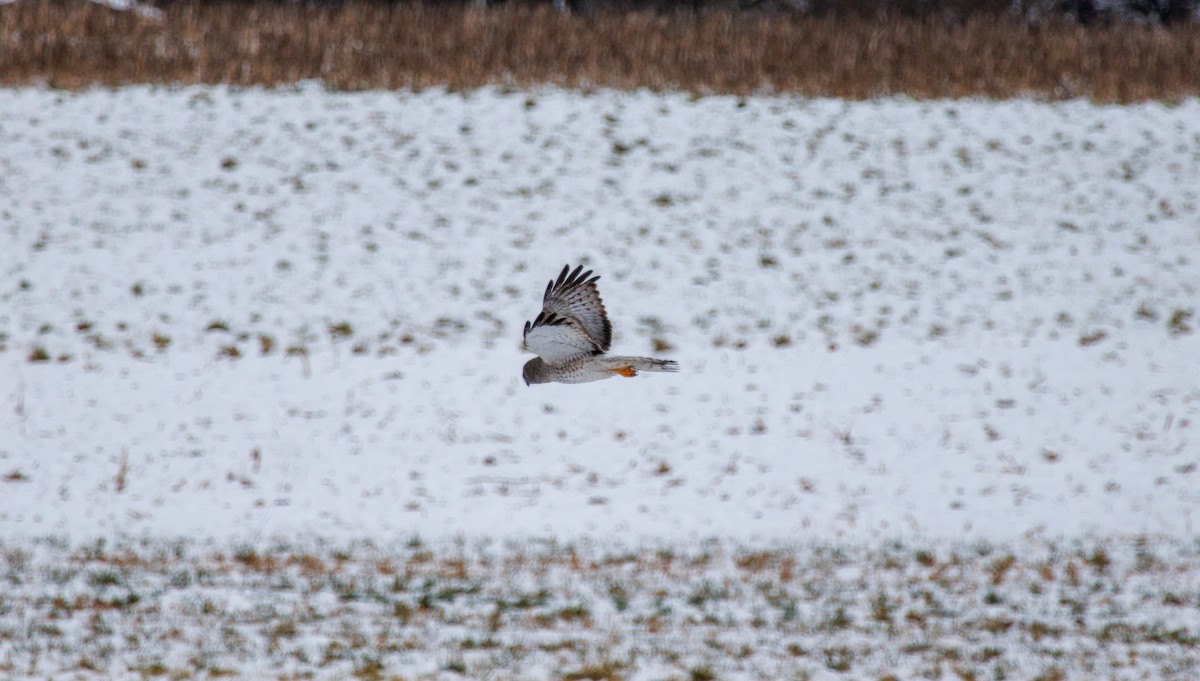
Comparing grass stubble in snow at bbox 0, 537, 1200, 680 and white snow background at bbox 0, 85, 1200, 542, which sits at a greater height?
white snow background at bbox 0, 85, 1200, 542

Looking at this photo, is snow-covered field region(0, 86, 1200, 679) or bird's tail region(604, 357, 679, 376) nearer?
bird's tail region(604, 357, 679, 376)

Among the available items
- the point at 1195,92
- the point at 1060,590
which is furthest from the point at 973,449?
the point at 1195,92

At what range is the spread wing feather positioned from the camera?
3.90m

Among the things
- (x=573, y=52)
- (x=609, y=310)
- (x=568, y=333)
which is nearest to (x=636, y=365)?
(x=568, y=333)

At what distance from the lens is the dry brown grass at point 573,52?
16281 mm

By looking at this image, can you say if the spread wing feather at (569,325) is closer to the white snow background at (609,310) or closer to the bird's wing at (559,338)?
the bird's wing at (559,338)

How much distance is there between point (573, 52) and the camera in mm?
16906

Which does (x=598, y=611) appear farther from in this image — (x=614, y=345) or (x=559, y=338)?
(x=614, y=345)

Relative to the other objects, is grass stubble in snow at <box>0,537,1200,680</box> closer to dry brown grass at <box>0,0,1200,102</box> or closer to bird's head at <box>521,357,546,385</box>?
bird's head at <box>521,357,546,385</box>

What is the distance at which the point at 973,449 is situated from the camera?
9828 mm

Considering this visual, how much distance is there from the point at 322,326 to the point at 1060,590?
727 centimetres

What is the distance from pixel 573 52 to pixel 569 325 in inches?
537

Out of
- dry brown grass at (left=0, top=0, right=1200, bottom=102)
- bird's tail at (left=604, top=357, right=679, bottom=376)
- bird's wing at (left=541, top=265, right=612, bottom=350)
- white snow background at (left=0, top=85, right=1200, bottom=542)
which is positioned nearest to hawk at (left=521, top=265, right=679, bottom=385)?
bird's wing at (left=541, top=265, right=612, bottom=350)

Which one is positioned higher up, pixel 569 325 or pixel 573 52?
pixel 573 52
